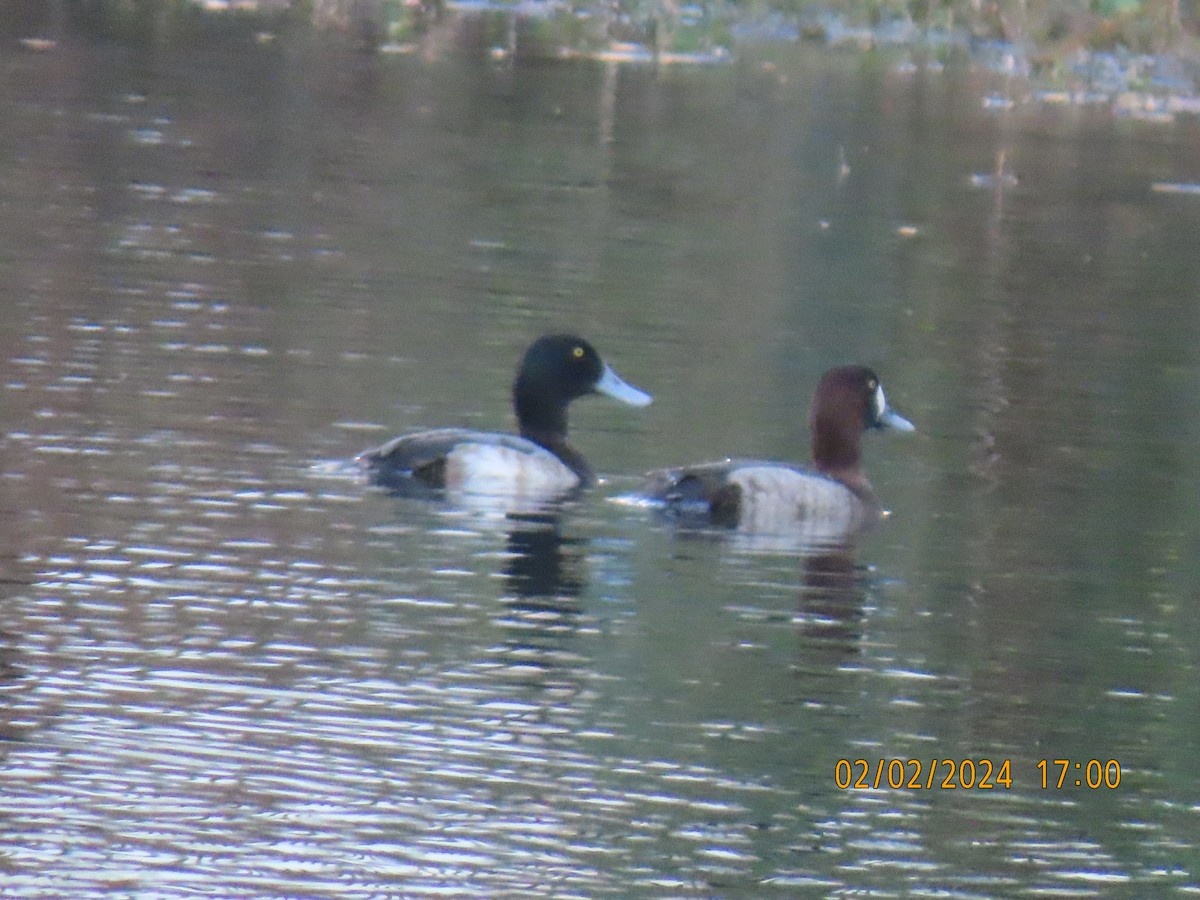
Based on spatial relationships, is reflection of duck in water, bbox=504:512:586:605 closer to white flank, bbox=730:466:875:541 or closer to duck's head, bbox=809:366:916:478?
white flank, bbox=730:466:875:541

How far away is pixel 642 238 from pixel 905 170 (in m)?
7.29

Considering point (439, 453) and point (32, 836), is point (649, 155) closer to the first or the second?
point (439, 453)

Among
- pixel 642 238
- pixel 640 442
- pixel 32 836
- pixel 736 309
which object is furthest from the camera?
pixel 642 238

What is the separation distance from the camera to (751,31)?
48594mm

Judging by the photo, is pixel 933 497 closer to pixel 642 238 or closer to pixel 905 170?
pixel 642 238

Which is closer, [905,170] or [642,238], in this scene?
[642,238]

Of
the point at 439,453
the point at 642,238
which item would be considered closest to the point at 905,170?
the point at 642,238

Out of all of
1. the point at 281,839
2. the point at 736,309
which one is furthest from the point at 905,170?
the point at 281,839

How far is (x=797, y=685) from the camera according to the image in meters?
9.25

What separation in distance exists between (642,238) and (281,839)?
14813 mm

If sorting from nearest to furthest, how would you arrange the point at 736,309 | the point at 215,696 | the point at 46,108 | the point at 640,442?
the point at 215,696
the point at 640,442
the point at 736,309
the point at 46,108
